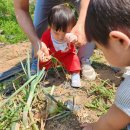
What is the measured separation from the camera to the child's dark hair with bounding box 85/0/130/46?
136 cm

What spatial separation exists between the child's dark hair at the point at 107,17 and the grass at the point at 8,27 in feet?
8.04

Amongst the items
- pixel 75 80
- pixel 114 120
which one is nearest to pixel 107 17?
pixel 114 120

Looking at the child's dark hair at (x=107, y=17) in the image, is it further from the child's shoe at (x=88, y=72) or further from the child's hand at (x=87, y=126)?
the child's shoe at (x=88, y=72)

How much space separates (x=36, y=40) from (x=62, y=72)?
39 centimetres

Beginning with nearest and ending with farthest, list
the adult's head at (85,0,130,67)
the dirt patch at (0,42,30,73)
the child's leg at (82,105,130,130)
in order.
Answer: the adult's head at (85,0,130,67)
the child's leg at (82,105,130,130)
the dirt patch at (0,42,30,73)

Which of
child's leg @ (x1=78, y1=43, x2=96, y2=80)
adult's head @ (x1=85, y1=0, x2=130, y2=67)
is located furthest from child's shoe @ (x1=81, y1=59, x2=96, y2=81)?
adult's head @ (x1=85, y1=0, x2=130, y2=67)

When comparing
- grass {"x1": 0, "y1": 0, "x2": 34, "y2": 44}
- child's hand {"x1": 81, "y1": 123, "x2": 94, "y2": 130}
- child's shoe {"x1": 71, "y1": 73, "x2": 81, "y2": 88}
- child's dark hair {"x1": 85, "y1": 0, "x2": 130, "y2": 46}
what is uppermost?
child's dark hair {"x1": 85, "y1": 0, "x2": 130, "y2": 46}

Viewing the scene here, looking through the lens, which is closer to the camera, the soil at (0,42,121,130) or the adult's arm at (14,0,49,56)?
the soil at (0,42,121,130)

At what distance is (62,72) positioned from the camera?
2.68 metres

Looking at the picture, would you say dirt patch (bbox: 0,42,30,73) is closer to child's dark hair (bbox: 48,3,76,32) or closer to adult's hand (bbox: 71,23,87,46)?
child's dark hair (bbox: 48,3,76,32)

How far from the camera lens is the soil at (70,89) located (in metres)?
2.06

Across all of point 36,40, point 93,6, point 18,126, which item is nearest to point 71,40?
point 36,40

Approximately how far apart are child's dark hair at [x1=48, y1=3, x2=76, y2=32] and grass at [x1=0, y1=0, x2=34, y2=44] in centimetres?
137

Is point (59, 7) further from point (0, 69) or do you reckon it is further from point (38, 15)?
point (0, 69)
